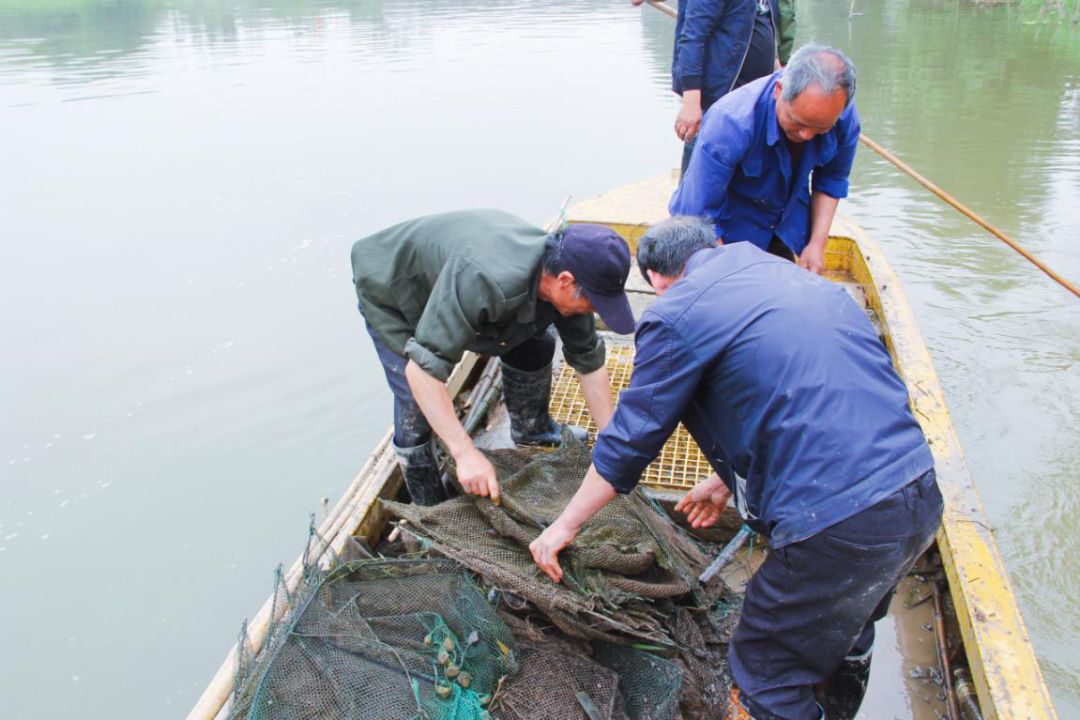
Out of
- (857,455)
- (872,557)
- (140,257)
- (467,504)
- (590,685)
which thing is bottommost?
(140,257)

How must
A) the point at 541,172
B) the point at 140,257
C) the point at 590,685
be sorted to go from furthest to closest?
the point at 541,172 → the point at 140,257 → the point at 590,685

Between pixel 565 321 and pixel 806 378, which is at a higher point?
pixel 806 378

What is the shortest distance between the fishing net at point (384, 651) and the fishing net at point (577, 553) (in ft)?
0.44

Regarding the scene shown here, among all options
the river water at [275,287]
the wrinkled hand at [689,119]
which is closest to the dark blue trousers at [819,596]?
the river water at [275,287]

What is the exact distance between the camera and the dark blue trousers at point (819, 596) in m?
1.79

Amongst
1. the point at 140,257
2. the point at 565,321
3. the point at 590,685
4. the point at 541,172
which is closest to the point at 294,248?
the point at 140,257

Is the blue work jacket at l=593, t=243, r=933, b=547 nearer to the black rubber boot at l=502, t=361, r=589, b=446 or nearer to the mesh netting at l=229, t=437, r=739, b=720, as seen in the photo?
the mesh netting at l=229, t=437, r=739, b=720

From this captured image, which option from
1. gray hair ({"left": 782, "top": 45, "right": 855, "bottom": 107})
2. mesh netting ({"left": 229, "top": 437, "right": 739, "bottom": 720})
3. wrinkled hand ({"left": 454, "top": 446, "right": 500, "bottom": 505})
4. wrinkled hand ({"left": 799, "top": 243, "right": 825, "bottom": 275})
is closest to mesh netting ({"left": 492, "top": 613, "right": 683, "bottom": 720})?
mesh netting ({"left": 229, "top": 437, "right": 739, "bottom": 720})

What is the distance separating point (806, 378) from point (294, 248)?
27.1 feet

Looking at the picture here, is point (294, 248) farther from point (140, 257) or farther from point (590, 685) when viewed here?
point (590, 685)

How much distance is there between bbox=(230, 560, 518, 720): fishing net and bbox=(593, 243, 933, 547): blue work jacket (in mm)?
825

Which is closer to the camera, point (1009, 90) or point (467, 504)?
point (467, 504)

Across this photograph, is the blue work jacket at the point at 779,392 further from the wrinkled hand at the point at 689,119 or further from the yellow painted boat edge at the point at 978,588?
the wrinkled hand at the point at 689,119

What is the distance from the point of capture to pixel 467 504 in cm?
274
